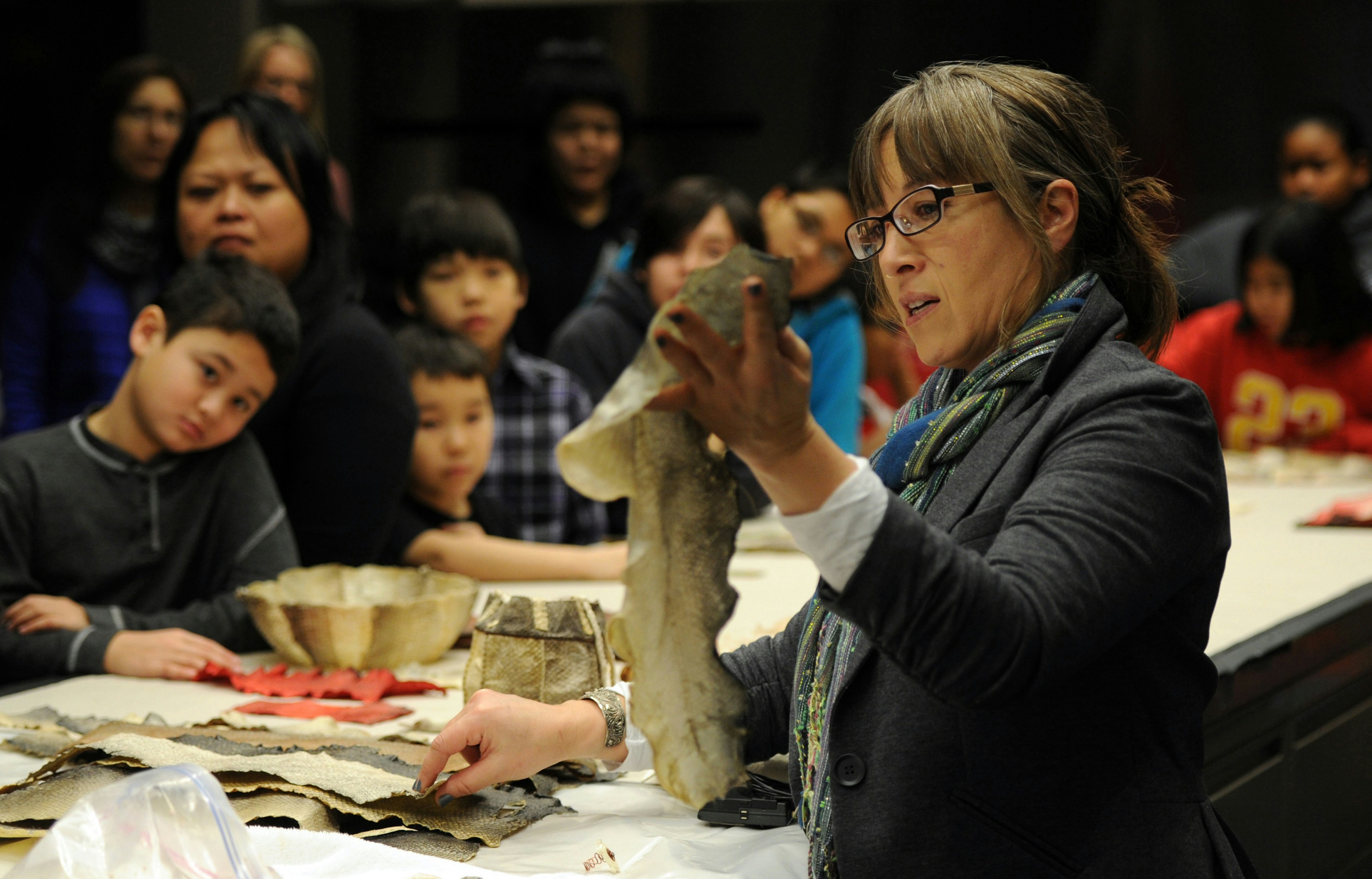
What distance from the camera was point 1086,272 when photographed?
1159 mm

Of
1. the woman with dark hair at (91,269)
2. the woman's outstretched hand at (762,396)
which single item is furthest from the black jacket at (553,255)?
the woman's outstretched hand at (762,396)

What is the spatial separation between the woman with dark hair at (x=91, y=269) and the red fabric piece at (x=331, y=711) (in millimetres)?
1793

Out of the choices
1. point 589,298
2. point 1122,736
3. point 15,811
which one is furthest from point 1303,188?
point 15,811

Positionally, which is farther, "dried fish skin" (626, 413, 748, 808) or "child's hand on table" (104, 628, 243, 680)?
"child's hand on table" (104, 628, 243, 680)

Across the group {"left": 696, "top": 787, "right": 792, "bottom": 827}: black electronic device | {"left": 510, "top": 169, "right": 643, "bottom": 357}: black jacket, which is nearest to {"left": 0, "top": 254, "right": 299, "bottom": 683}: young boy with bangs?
{"left": 696, "top": 787, "right": 792, "bottom": 827}: black electronic device

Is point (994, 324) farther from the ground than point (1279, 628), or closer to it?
farther from the ground

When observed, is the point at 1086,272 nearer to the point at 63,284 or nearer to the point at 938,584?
the point at 938,584

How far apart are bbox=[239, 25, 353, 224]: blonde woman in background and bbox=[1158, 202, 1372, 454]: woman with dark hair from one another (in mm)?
2962

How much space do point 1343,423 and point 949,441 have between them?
3.76 metres

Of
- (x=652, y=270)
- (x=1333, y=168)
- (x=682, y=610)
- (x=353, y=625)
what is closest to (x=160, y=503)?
(x=353, y=625)

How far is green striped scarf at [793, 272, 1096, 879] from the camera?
1.10 meters

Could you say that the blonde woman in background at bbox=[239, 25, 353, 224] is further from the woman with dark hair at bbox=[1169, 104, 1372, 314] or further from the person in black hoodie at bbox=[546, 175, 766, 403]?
the woman with dark hair at bbox=[1169, 104, 1372, 314]

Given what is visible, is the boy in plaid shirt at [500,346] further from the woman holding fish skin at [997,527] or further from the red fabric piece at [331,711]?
the woman holding fish skin at [997,527]

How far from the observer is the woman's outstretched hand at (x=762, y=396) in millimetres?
825
